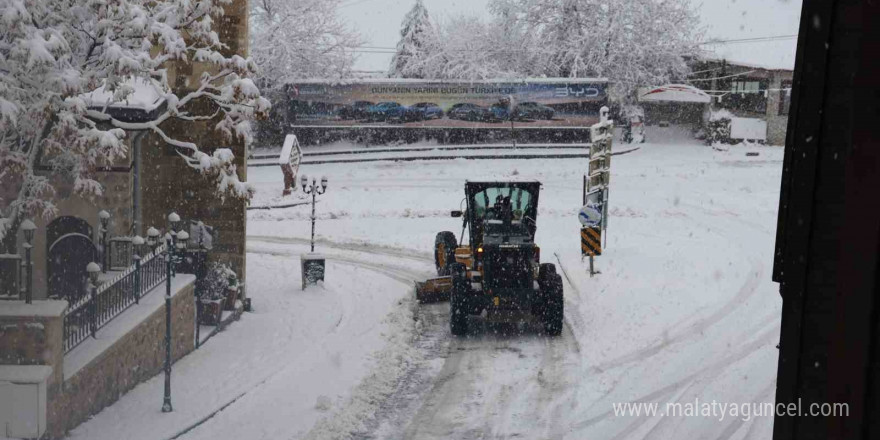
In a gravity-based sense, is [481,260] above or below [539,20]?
below

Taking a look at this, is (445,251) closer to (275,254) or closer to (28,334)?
(275,254)

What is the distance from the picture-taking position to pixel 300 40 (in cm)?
4922

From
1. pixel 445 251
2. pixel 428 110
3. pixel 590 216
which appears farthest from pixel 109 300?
pixel 428 110

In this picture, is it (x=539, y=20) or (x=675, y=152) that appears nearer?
(x=675, y=152)

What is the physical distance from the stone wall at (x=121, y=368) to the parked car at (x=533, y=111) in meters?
30.2

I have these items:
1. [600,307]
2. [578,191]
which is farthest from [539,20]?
[600,307]

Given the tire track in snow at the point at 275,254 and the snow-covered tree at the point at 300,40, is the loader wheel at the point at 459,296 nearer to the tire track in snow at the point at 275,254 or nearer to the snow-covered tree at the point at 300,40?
the tire track in snow at the point at 275,254

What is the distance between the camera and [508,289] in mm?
14797

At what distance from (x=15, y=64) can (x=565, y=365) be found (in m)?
8.64

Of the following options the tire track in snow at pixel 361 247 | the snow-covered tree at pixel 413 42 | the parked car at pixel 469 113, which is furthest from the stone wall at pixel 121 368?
the snow-covered tree at pixel 413 42

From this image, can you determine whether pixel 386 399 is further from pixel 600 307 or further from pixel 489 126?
pixel 489 126

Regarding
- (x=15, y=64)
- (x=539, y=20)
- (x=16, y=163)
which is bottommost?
(x=16, y=163)

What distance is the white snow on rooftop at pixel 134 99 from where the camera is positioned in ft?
45.9

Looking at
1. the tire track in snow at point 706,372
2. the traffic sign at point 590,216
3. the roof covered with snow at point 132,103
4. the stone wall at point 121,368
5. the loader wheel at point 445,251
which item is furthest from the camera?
the traffic sign at point 590,216
